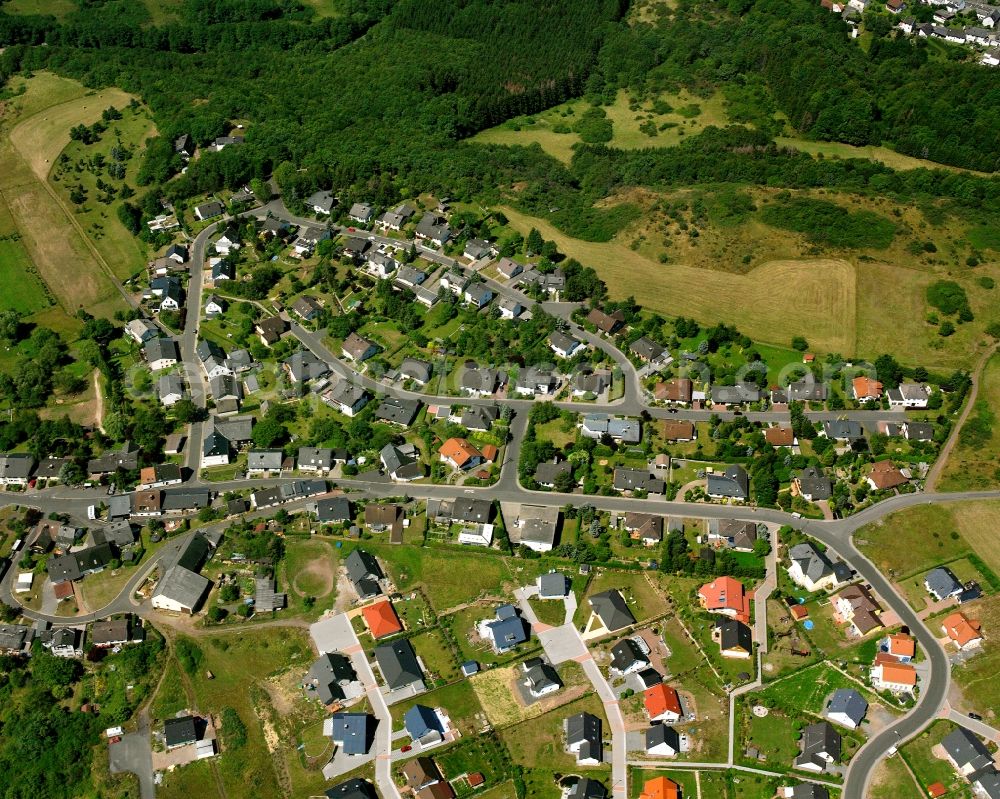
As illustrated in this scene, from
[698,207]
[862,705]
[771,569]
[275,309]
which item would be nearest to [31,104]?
[275,309]

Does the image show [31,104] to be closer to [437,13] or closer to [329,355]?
[437,13]

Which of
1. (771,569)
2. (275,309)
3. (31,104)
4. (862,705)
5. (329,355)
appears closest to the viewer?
(862,705)

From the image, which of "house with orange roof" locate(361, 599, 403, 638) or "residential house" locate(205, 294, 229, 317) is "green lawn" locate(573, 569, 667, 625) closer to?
"house with orange roof" locate(361, 599, 403, 638)

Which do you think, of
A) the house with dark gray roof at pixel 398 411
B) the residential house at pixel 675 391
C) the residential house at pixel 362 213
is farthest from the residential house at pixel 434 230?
the residential house at pixel 675 391

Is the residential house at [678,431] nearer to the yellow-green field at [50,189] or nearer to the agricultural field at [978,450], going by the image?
the agricultural field at [978,450]

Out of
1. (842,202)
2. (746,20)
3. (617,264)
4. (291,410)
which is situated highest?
(746,20)

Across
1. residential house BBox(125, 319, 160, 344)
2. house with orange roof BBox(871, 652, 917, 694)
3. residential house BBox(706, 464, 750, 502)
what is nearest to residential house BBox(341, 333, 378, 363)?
residential house BBox(125, 319, 160, 344)
